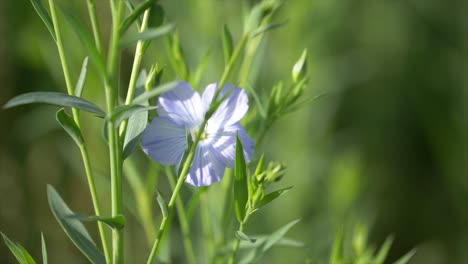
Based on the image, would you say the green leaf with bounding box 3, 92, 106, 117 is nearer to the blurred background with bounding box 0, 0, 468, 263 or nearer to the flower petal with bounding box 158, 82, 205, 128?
the flower petal with bounding box 158, 82, 205, 128

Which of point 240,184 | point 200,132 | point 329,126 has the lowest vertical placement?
point 329,126

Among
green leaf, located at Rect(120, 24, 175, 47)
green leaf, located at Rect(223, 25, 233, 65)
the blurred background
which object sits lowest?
the blurred background

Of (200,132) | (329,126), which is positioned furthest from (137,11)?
(329,126)

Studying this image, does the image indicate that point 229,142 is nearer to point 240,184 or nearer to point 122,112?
point 240,184

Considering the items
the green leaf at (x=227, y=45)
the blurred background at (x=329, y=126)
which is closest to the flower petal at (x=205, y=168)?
the green leaf at (x=227, y=45)

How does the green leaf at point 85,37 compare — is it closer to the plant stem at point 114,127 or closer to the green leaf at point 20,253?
the plant stem at point 114,127

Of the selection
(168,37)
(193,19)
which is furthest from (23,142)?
(168,37)

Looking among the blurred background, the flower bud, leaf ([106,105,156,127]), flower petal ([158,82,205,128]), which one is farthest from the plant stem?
the blurred background
